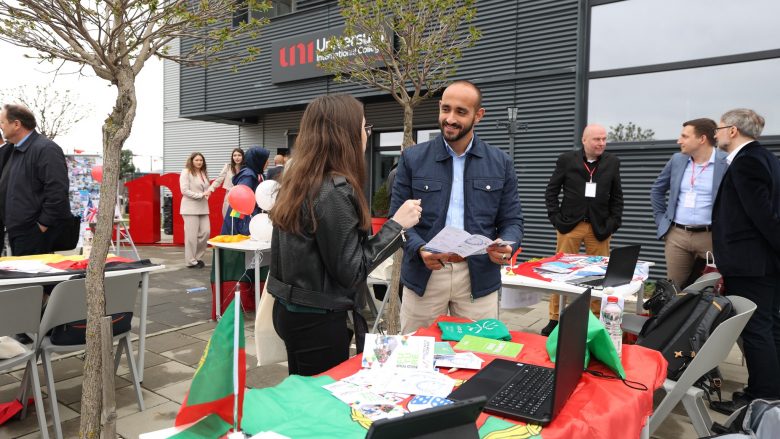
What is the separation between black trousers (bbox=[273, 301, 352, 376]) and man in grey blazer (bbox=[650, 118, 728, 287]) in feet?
11.2

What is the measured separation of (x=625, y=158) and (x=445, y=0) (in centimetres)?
439

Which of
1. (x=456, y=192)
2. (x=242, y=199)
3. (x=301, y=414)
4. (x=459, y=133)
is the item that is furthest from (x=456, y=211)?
(x=242, y=199)

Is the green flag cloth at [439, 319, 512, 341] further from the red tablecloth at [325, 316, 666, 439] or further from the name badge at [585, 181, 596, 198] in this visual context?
the name badge at [585, 181, 596, 198]

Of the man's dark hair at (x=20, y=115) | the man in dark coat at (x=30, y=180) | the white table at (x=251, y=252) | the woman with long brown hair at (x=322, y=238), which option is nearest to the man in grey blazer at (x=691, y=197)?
the woman with long brown hair at (x=322, y=238)

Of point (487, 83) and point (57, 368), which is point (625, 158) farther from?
point (57, 368)

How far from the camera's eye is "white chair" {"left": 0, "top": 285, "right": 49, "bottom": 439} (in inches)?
101

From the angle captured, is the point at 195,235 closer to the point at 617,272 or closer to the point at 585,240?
the point at 585,240

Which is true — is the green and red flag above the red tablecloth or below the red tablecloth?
above

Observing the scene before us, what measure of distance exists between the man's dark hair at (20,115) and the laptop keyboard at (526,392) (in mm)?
4323

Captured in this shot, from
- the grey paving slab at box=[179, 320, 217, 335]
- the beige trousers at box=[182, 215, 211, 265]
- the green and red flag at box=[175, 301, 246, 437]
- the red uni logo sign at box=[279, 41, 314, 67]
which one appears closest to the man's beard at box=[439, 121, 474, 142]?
the green and red flag at box=[175, 301, 246, 437]

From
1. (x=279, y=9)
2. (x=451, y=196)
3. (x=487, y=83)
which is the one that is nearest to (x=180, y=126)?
(x=279, y=9)

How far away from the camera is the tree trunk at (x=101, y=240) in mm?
2084

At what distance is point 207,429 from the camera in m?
1.25

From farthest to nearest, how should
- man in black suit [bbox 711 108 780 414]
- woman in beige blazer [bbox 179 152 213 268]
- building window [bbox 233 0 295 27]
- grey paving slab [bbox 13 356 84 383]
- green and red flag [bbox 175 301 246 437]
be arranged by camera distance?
building window [bbox 233 0 295 27] → woman in beige blazer [bbox 179 152 213 268] → grey paving slab [bbox 13 356 84 383] → man in black suit [bbox 711 108 780 414] → green and red flag [bbox 175 301 246 437]
